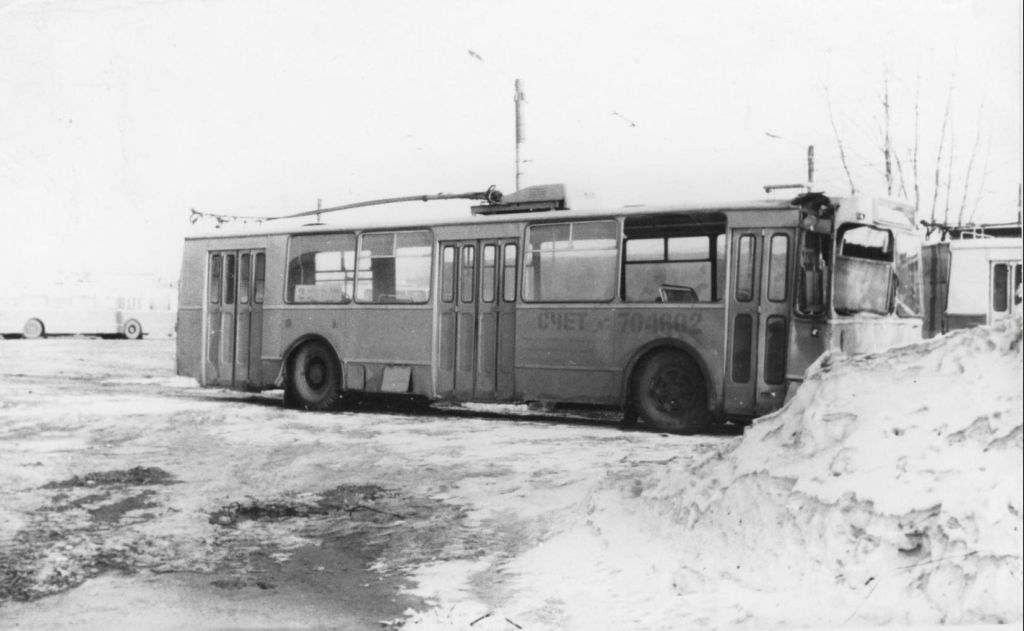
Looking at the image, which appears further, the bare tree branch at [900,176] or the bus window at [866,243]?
the bus window at [866,243]

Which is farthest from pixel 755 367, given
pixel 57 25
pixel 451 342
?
pixel 57 25

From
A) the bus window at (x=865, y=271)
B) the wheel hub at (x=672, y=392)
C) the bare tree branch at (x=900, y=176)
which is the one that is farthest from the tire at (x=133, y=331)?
the bare tree branch at (x=900, y=176)

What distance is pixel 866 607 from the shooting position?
11.9 ft

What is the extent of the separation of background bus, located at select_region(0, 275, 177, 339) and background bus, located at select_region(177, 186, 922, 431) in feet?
2.47

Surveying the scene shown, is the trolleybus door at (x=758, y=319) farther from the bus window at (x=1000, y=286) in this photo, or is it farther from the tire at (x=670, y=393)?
the bus window at (x=1000, y=286)

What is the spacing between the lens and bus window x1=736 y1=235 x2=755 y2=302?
8531mm

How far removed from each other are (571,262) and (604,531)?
5.31 metres

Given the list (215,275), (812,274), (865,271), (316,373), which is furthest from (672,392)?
(215,275)

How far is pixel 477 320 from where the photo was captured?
1041 centimetres

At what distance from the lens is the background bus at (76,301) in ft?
23.8

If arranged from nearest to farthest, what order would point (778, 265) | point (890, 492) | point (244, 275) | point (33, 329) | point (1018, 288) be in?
1. point (1018, 288)
2. point (890, 492)
3. point (778, 265)
4. point (33, 329)
5. point (244, 275)

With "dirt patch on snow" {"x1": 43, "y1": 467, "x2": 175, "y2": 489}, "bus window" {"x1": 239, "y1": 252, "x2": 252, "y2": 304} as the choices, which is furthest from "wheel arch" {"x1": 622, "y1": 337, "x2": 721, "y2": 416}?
"bus window" {"x1": 239, "y1": 252, "x2": 252, "y2": 304}

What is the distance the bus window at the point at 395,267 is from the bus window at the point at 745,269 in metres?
3.93

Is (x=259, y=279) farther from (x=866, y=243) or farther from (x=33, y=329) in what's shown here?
(x=866, y=243)
